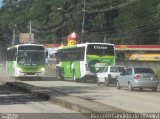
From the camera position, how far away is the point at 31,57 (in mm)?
50875

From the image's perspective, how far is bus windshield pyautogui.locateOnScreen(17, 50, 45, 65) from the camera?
50875 mm

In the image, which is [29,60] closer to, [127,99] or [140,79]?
[140,79]

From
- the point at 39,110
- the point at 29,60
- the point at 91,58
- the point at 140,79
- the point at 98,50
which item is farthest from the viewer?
the point at 29,60

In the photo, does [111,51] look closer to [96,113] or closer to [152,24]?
[96,113]

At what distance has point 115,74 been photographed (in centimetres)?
4025

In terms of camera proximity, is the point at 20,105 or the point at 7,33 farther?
the point at 7,33

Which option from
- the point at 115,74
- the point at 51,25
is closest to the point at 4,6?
the point at 51,25

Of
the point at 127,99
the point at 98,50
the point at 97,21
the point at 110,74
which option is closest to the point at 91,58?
the point at 98,50

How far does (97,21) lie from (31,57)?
79.0 meters

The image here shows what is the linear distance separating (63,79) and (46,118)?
3713cm

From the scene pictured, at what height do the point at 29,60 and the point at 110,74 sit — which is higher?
the point at 29,60

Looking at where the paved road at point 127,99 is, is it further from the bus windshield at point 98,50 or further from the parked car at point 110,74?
the bus windshield at point 98,50

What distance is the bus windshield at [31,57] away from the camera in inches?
2003

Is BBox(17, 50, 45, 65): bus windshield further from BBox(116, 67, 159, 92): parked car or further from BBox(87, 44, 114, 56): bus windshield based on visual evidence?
BBox(116, 67, 159, 92): parked car
